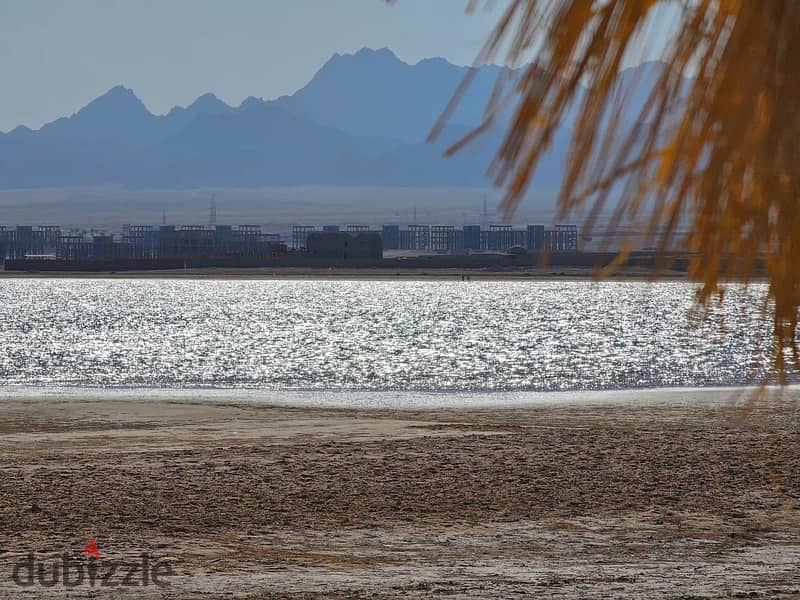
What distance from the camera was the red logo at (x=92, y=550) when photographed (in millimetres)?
11109

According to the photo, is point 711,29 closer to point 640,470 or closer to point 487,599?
point 487,599

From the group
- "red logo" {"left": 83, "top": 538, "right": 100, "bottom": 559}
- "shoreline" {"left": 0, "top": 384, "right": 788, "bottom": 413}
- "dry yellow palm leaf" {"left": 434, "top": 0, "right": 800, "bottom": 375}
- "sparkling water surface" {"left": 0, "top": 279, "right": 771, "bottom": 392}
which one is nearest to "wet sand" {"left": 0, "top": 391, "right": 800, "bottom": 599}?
"red logo" {"left": 83, "top": 538, "right": 100, "bottom": 559}

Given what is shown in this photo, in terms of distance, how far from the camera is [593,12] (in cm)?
228

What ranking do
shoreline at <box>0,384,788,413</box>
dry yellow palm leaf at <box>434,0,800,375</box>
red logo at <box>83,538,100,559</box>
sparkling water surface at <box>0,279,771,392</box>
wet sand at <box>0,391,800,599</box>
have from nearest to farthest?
dry yellow palm leaf at <box>434,0,800,375</box> < wet sand at <box>0,391,800,599</box> < red logo at <box>83,538,100,559</box> < shoreline at <box>0,384,788,413</box> < sparkling water surface at <box>0,279,771,392</box>

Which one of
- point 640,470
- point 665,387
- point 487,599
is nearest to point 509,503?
point 640,470

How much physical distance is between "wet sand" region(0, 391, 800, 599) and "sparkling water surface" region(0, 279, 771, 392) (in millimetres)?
2121

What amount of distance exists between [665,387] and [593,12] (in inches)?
1412

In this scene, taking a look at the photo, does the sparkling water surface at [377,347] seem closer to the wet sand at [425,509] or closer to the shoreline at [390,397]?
the shoreline at [390,397]

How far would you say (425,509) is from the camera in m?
13.2

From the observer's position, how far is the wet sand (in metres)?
10.2

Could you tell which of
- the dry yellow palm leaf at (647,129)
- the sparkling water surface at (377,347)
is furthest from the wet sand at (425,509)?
the dry yellow palm leaf at (647,129)

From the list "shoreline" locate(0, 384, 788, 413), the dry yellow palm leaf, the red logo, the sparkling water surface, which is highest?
the dry yellow palm leaf

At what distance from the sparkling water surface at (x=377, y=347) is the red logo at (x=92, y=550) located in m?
5.95

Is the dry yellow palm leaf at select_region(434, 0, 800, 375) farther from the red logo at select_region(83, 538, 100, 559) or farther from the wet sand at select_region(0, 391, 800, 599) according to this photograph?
the red logo at select_region(83, 538, 100, 559)
